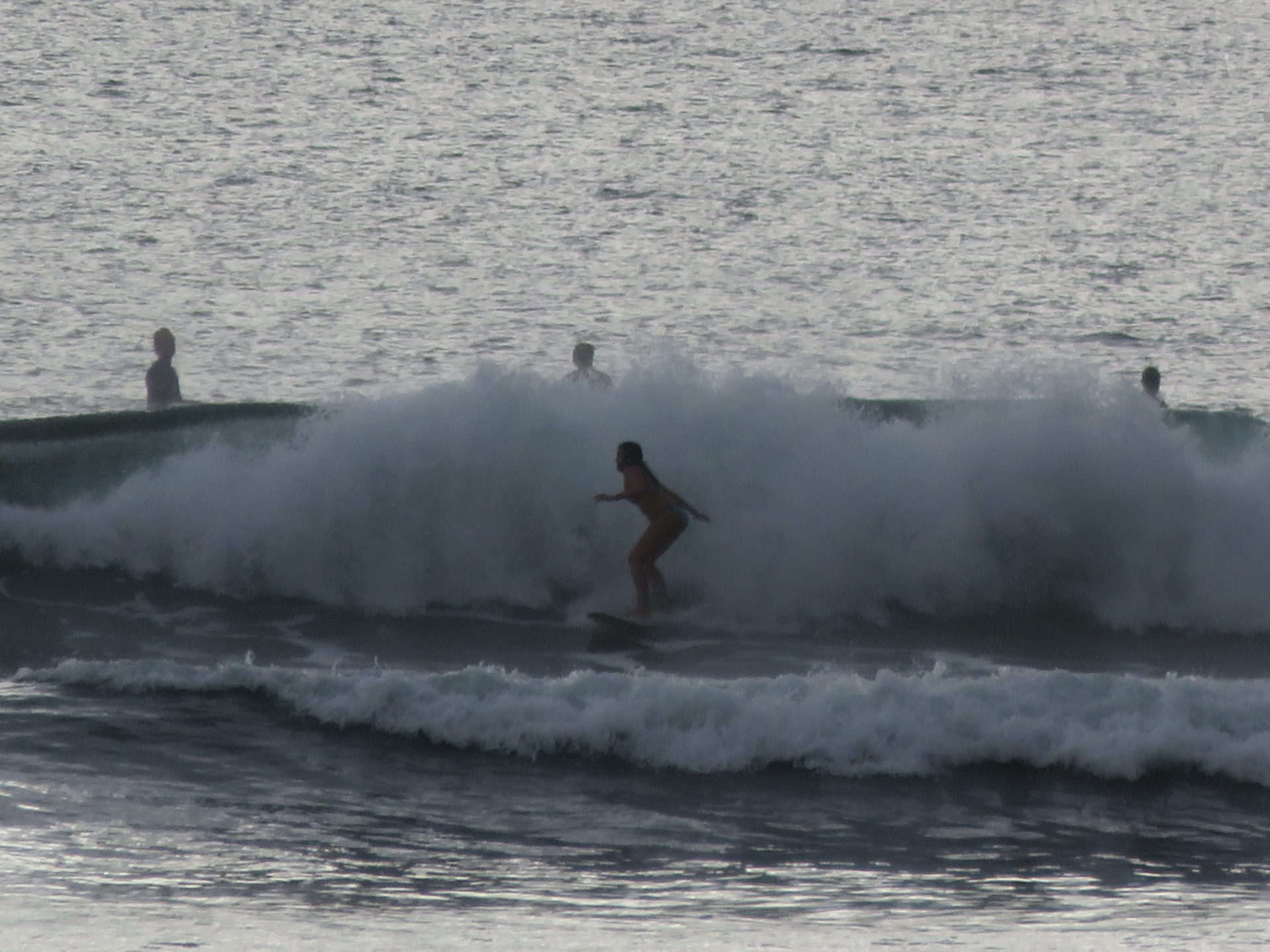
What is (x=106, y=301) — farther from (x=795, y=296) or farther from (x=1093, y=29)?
(x=1093, y=29)

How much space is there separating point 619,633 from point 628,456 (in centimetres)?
122

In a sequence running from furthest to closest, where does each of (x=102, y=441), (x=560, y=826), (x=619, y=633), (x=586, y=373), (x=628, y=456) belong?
(x=586, y=373)
(x=102, y=441)
(x=628, y=456)
(x=619, y=633)
(x=560, y=826)

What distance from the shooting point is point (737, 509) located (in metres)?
13.3

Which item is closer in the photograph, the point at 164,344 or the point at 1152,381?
the point at 1152,381

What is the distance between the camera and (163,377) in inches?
688

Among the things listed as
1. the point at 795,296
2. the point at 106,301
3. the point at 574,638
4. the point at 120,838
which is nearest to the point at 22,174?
the point at 106,301

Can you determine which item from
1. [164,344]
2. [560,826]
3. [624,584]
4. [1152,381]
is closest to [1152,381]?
[1152,381]

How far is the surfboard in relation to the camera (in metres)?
11.6

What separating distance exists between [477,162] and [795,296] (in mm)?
9002

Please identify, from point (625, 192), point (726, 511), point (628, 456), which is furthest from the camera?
point (625, 192)

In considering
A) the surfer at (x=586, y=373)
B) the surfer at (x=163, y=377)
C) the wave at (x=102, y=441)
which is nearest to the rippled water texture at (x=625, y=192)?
the surfer at (x=163, y=377)

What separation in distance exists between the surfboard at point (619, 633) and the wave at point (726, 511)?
1.63 feet

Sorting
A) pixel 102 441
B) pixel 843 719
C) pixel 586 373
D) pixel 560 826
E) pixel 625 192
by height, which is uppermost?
pixel 625 192

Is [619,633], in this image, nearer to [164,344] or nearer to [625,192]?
[164,344]
